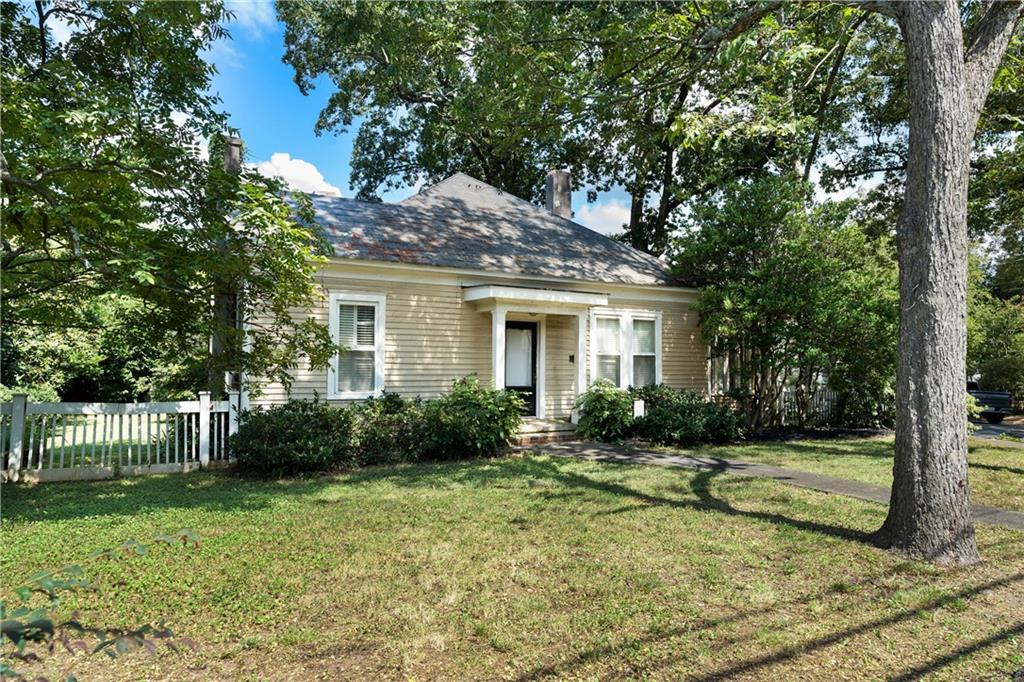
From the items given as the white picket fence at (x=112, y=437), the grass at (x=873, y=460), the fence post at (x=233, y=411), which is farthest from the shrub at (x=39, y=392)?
the grass at (x=873, y=460)

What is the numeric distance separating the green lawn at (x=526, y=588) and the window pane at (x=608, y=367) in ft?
21.8

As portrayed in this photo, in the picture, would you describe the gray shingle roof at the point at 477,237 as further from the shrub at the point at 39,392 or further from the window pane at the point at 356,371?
the shrub at the point at 39,392

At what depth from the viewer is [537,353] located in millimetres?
13227

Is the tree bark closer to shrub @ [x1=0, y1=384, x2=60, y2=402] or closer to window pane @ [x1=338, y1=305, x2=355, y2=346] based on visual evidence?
window pane @ [x1=338, y1=305, x2=355, y2=346]

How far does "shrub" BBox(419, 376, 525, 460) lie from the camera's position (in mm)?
9914

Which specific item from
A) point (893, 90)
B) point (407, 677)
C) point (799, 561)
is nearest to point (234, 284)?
point (407, 677)

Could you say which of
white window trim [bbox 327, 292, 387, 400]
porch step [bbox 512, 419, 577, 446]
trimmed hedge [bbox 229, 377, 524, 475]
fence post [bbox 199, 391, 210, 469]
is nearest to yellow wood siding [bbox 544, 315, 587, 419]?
porch step [bbox 512, 419, 577, 446]

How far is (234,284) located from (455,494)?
147 inches

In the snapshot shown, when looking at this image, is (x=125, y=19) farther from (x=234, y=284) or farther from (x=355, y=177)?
(x=355, y=177)

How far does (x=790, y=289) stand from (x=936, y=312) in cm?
765

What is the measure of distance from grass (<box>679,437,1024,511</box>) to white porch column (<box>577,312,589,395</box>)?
306 cm

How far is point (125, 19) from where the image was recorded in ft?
25.5

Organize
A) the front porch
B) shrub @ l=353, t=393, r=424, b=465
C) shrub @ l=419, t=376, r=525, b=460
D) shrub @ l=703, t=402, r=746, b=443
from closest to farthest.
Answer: shrub @ l=353, t=393, r=424, b=465 → shrub @ l=419, t=376, r=525, b=460 → shrub @ l=703, t=402, r=746, b=443 → the front porch

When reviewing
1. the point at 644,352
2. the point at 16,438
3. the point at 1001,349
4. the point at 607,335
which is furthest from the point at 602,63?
the point at 1001,349
